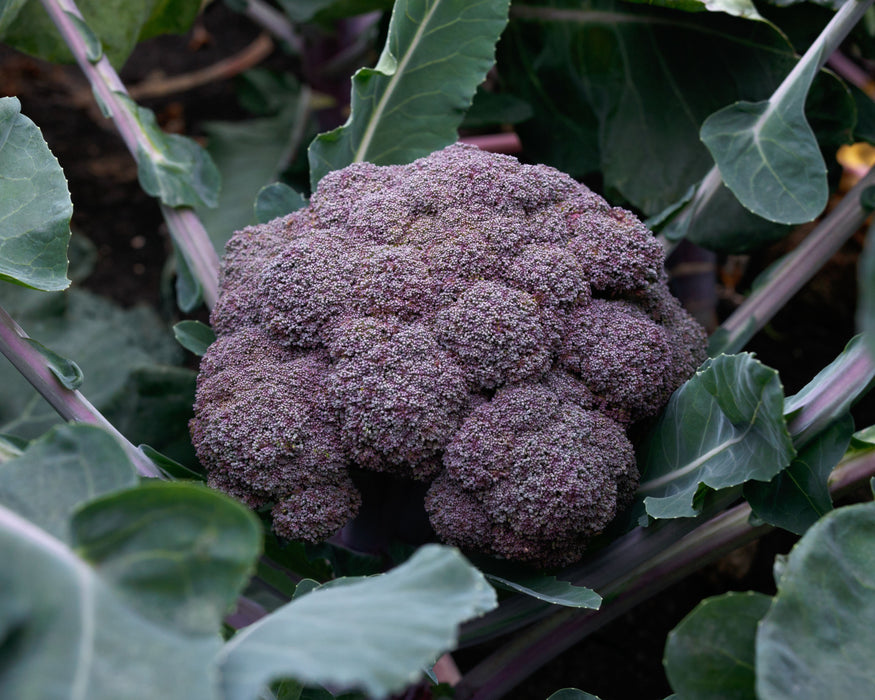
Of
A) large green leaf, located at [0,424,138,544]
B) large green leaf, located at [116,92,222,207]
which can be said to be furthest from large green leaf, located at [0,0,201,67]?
large green leaf, located at [0,424,138,544]

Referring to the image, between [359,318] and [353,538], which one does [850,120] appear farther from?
[353,538]

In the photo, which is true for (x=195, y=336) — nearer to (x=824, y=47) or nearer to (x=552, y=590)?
(x=552, y=590)

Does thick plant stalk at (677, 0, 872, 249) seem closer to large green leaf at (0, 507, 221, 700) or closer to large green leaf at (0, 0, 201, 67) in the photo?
large green leaf at (0, 507, 221, 700)

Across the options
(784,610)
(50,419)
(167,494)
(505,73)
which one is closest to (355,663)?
(167,494)

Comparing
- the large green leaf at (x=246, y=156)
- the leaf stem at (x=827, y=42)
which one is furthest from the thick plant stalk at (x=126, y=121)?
the leaf stem at (x=827, y=42)

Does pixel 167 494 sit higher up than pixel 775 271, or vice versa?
pixel 775 271

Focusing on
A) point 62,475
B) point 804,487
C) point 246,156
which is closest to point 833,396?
point 804,487
